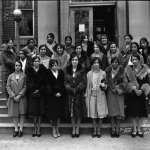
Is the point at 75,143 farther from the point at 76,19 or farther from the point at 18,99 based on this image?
the point at 76,19

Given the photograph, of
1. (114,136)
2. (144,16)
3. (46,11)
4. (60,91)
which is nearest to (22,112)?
(60,91)

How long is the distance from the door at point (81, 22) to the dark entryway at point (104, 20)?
19cm

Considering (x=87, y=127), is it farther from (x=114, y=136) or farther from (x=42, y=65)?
(x=42, y=65)

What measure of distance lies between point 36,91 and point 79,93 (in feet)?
3.35

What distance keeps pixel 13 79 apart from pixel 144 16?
18.9ft

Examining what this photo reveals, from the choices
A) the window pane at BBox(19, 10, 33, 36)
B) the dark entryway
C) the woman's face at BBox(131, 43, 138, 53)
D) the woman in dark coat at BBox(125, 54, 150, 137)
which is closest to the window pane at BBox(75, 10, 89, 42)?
the dark entryway

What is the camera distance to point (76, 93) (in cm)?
852

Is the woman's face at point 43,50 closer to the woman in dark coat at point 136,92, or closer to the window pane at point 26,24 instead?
the woman in dark coat at point 136,92

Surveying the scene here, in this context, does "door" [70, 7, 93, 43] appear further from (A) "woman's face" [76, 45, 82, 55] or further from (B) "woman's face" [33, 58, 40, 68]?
(B) "woman's face" [33, 58, 40, 68]

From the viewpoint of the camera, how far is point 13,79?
8.77 m

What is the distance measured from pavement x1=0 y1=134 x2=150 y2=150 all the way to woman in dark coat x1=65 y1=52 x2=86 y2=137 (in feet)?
1.14

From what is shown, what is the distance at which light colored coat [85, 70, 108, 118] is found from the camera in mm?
8469

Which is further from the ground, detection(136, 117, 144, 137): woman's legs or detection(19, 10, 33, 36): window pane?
detection(19, 10, 33, 36): window pane

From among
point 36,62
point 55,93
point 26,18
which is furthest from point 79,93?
point 26,18
